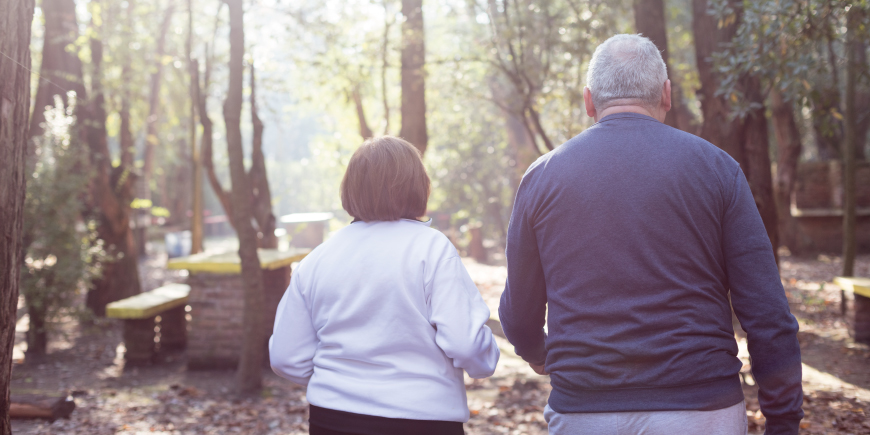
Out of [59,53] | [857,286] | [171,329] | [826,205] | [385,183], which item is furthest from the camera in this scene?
[826,205]

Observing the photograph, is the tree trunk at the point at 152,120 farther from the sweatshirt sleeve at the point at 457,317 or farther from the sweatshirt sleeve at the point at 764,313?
the sweatshirt sleeve at the point at 764,313

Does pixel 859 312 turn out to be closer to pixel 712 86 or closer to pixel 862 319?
pixel 862 319

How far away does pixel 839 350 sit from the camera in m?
6.89

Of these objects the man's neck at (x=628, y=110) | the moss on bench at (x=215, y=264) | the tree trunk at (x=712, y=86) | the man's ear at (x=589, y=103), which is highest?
the tree trunk at (x=712, y=86)

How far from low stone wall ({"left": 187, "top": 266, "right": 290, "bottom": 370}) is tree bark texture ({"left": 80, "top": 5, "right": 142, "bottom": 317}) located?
147 inches

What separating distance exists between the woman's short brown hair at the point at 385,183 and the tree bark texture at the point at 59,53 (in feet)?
28.8

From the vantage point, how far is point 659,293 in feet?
5.95

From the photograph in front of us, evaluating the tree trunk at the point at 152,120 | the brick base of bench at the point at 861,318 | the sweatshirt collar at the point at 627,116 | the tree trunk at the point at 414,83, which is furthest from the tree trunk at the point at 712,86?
the tree trunk at the point at 152,120

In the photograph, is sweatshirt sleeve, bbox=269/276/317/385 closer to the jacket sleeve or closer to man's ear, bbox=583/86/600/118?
the jacket sleeve

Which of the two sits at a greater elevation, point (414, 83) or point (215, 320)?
point (414, 83)

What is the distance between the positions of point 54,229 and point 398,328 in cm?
706

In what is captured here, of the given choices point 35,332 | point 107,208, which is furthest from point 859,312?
point 107,208

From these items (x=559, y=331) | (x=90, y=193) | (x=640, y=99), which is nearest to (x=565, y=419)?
(x=559, y=331)

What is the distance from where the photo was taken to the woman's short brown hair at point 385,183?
2.27 m
